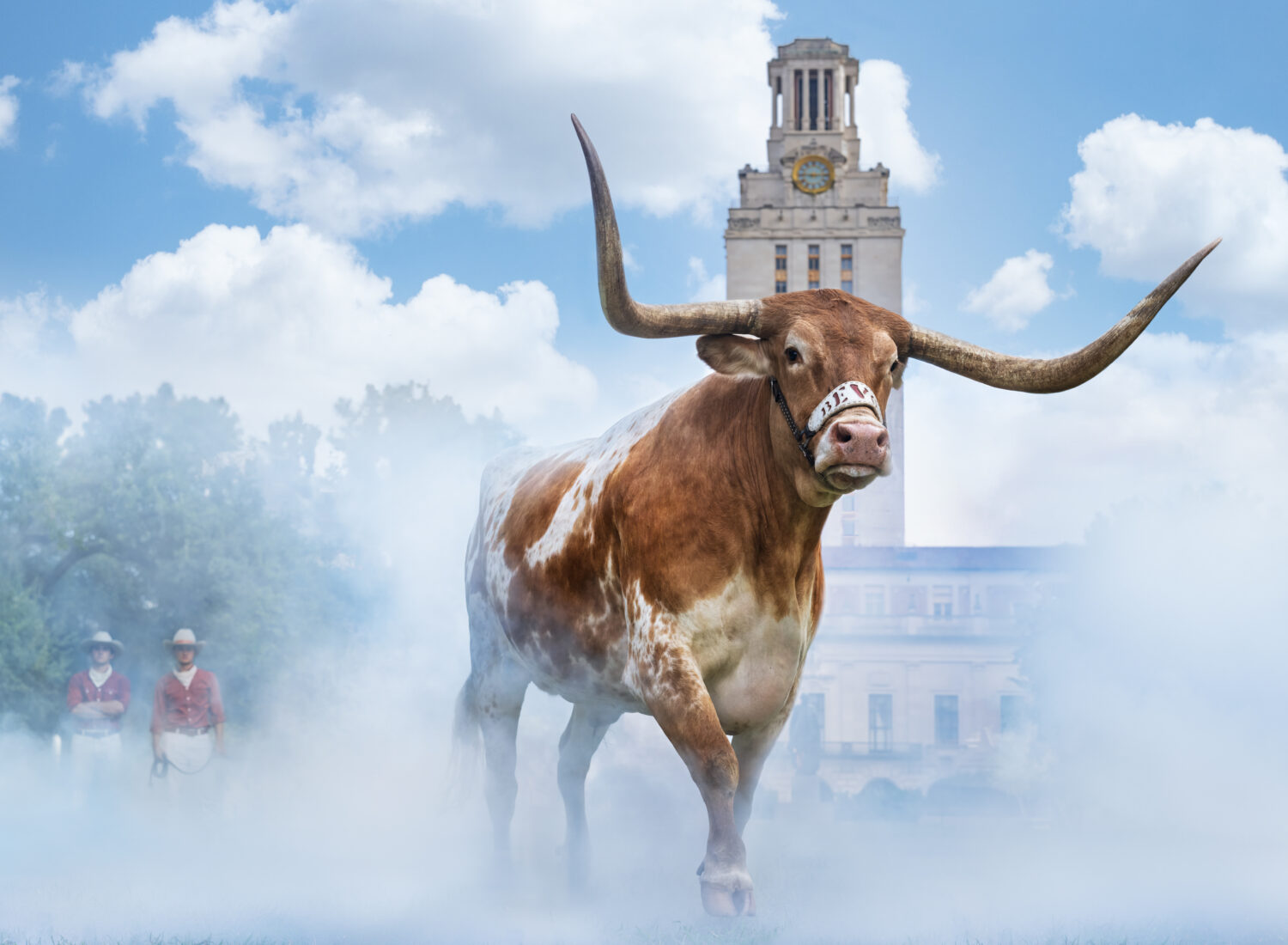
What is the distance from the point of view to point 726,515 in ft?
19.2

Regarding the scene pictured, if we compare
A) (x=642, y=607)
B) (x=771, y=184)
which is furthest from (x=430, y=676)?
(x=771, y=184)

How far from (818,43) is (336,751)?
3504 inches

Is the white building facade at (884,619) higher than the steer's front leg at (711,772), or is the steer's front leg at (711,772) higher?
the white building facade at (884,619)

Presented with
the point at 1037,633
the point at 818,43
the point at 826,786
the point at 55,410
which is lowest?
the point at 826,786

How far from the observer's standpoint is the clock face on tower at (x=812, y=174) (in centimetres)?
9344

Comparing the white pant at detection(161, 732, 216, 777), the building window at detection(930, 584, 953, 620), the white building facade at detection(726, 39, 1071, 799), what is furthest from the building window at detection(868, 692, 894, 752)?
the white pant at detection(161, 732, 216, 777)

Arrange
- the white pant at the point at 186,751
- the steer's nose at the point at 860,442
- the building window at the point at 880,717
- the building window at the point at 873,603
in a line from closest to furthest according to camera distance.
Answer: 1. the steer's nose at the point at 860,442
2. the white pant at the point at 186,751
3. the building window at the point at 880,717
4. the building window at the point at 873,603

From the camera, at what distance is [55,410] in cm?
2727

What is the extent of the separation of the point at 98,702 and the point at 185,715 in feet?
6.82

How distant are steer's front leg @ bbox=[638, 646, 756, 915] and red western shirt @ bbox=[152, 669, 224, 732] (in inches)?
267

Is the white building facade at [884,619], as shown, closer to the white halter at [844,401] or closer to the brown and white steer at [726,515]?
the brown and white steer at [726,515]

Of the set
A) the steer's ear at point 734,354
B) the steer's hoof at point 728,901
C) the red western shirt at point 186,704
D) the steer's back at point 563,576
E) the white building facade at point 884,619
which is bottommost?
the steer's hoof at point 728,901

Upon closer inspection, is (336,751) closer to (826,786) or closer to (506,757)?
(506,757)

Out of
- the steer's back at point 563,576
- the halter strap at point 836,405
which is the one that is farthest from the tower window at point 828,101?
the halter strap at point 836,405
